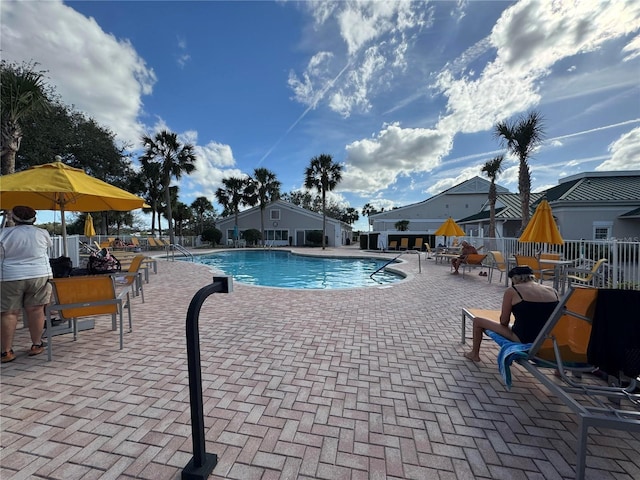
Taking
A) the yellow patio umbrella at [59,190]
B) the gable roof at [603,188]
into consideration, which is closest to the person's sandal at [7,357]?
the yellow patio umbrella at [59,190]

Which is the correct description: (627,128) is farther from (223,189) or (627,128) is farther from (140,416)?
(223,189)

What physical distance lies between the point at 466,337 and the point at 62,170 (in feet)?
20.2

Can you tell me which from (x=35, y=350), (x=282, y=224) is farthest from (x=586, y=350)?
(x=282, y=224)

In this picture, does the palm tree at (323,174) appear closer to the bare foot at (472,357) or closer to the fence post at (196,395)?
the bare foot at (472,357)

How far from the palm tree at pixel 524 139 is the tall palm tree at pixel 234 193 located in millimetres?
24290

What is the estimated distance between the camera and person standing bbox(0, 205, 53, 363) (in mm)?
2842

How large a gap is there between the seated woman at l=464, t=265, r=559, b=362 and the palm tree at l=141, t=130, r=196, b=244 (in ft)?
82.5

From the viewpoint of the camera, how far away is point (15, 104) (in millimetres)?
5820

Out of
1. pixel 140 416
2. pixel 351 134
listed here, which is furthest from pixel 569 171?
pixel 140 416

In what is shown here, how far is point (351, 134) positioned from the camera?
19.8 meters

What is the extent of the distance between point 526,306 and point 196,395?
8.90ft

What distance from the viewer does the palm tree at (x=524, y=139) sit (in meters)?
10.6

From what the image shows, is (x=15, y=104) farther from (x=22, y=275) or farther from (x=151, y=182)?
(x=151, y=182)

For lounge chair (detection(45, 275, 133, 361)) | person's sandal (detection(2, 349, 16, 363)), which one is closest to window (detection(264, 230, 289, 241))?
lounge chair (detection(45, 275, 133, 361))
